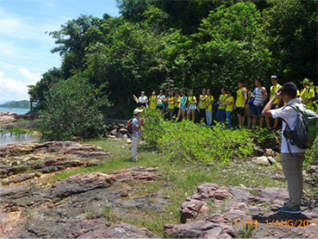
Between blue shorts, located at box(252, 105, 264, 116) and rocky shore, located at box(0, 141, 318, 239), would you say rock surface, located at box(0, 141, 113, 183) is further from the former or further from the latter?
blue shorts, located at box(252, 105, 264, 116)

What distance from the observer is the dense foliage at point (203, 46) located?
13.1m

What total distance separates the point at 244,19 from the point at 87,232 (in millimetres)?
16062

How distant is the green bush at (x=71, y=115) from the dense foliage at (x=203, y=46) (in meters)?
1.49

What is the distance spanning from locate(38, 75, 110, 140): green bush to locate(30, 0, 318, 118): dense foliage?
149 cm

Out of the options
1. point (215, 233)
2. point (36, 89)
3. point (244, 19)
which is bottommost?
point (215, 233)

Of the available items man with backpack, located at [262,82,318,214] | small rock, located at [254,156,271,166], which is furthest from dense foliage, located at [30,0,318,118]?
man with backpack, located at [262,82,318,214]

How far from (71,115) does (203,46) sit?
363 inches

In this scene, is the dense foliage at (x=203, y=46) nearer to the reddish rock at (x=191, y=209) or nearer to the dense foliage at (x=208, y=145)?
the dense foliage at (x=208, y=145)

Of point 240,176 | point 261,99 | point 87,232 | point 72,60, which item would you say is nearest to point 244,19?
point 261,99

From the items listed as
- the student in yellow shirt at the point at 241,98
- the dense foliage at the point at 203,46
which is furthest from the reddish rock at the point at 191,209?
the dense foliage at the point at 203,46

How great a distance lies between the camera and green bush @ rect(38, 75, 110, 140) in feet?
55.7

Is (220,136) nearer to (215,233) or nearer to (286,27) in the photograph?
(215,233)

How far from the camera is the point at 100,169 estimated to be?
8.98 meters

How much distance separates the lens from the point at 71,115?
1730 cm
